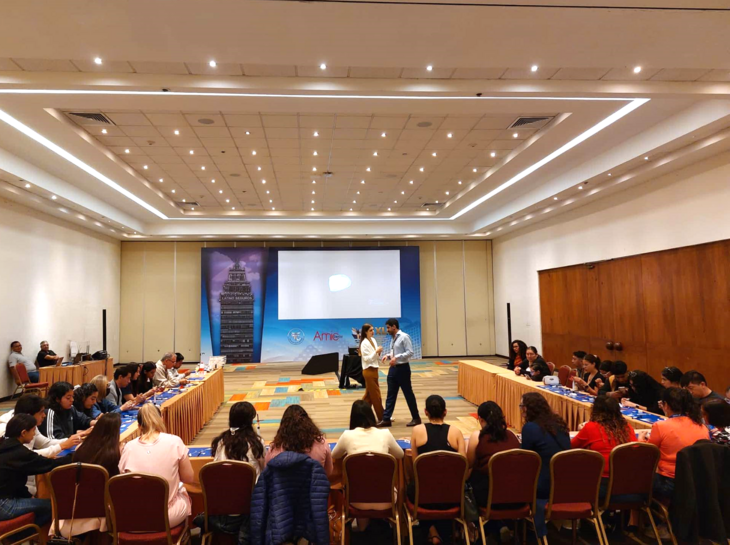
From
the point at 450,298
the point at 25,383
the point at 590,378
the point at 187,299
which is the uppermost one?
the point at 187,299

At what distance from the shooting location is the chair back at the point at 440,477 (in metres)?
2.81

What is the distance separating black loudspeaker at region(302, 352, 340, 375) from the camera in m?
10.2

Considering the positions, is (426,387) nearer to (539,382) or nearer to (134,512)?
(539,382)

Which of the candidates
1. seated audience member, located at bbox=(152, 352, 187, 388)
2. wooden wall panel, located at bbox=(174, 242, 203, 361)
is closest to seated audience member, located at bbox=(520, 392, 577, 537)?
seated audience member, located at bbox=(152, 352, 187, 388)

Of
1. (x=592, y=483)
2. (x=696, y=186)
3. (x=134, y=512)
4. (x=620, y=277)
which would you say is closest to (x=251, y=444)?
(x=134, y=512)

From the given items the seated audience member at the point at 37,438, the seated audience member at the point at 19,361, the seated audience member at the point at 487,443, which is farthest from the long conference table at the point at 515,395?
the seated audience member at the point at 19,361

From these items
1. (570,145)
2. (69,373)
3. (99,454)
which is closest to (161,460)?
(99,454)

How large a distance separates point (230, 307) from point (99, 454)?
11276 millimetres

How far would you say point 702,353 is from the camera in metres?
6.70

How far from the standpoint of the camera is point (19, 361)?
8656 mm

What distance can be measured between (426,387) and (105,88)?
7549 millimetres

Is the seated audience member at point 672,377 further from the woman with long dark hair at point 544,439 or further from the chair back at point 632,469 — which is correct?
the woman with long dark hair at point 544,439

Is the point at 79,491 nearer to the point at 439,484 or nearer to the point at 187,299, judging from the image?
the point at 439,484

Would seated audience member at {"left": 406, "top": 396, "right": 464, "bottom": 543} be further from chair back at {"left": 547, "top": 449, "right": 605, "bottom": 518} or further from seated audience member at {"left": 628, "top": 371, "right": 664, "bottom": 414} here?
seated audience member at {"left": 628, "top": 371, "right": 664, "bottom": 414}
